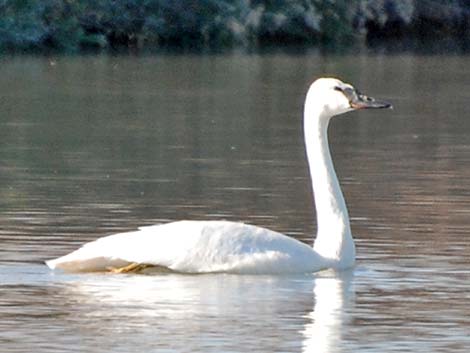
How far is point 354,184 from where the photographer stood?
55.3 ft

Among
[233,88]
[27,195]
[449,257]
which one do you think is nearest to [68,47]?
[233,88]

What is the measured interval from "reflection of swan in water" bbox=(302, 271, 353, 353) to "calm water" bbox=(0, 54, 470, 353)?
0.05 ft

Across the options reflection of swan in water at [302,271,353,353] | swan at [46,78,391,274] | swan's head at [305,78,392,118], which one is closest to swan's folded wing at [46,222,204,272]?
swan at [46,78,391,274]

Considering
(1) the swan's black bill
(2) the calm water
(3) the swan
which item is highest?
(1) the swan's black bill

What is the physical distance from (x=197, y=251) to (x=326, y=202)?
1.14 m

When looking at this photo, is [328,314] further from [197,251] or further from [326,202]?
[326,202]

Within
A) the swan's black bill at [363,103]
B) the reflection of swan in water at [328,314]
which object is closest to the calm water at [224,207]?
the reflection of swan in water at [328,314]

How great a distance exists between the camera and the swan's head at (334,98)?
39.9ft

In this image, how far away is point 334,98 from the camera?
40.1 ft

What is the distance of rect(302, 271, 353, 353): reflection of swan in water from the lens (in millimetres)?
9148

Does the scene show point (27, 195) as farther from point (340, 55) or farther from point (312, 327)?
point (340, 55)

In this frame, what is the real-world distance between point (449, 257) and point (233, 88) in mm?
19748

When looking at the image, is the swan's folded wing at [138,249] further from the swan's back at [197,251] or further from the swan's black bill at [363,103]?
the swan's black bill at [363,103]

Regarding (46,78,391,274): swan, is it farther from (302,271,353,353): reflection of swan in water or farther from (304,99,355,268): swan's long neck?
(302,271,353,353): reflection of swan in water
